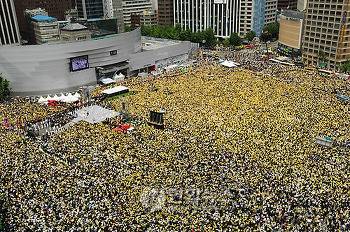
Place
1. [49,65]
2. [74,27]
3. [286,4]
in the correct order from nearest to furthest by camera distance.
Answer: [49,65], [74,27], [286,4]

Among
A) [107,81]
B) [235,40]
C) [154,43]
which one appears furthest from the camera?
[235,40]

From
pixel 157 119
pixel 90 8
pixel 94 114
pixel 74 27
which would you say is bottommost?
pixel 94 114

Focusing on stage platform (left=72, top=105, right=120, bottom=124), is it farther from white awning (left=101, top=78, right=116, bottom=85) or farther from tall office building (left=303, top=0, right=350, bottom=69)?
tall office building (left=303, top=0, right=350, bottom=69)

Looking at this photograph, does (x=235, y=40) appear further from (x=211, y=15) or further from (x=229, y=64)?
(x=229, y=64)

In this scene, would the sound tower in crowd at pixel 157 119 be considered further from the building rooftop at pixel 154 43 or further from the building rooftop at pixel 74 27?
the building rooftop at pixel 154 43

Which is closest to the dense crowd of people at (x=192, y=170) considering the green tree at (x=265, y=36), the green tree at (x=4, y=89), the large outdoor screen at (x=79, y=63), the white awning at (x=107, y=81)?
the green tree at (x=4, y=89)

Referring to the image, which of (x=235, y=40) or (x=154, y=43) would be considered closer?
(x=154, y=43)

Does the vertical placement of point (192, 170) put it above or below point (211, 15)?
below

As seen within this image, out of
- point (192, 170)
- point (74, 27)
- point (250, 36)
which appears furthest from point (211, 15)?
point (192, 170)
